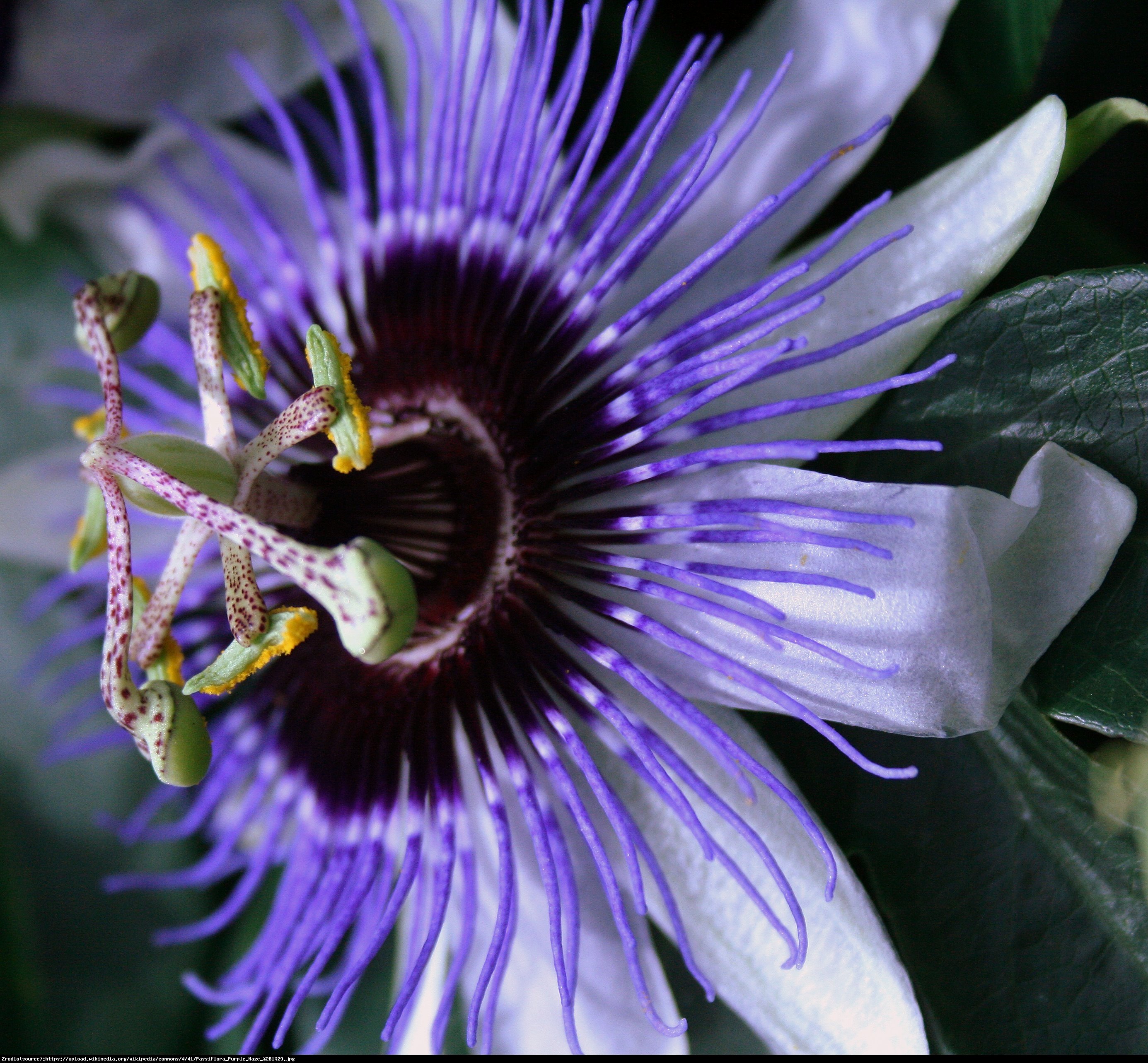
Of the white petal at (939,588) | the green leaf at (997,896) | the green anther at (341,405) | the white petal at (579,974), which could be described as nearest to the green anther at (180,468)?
the green anther at (341,405)

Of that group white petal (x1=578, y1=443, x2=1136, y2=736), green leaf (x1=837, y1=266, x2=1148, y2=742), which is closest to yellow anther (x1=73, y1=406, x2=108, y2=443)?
white petal (x1=578, y1=443, x2=1136, y2=736)

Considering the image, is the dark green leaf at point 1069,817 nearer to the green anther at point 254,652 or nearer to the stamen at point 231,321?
the green anther at point 254,652

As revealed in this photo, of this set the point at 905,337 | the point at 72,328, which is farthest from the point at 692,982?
the point at 72,328

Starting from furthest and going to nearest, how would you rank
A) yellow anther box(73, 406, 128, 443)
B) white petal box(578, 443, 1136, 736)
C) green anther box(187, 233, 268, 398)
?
yellow anther box(73, 406, 128, 443) < green anther box(187, 233, 268, 398) < white petal box(578, 443, 1136, 736)

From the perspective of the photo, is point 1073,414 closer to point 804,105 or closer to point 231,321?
point 804,105

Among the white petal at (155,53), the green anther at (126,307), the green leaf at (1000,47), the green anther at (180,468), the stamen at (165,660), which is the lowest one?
the stamen at (165,660)

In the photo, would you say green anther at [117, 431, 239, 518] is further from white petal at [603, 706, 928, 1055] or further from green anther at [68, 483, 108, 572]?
white petal at [603, 706, 928, 1055]
